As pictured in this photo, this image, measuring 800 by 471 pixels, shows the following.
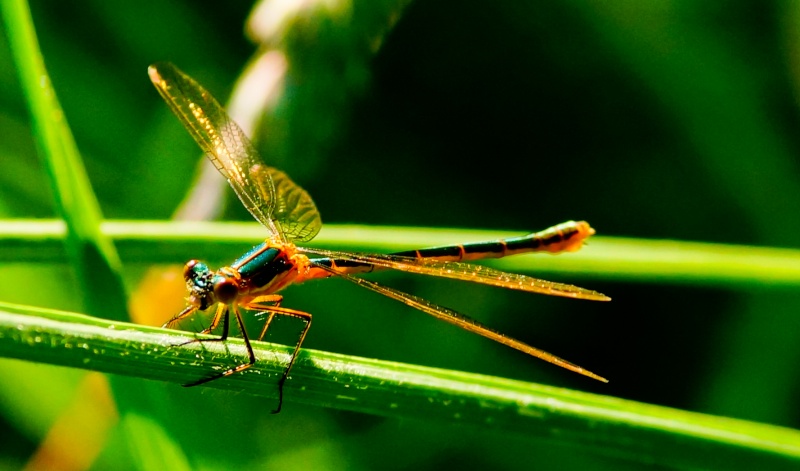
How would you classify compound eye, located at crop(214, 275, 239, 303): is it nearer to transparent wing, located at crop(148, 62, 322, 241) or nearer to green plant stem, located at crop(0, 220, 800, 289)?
green plant stem, located at crop(0, 220, 800, 289)

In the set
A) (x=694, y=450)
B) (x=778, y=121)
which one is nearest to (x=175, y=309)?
(x=694, y=450)

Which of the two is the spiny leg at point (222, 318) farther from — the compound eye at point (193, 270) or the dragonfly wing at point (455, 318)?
the dragonfly wing at point (455, 318)

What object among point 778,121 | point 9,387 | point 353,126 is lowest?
point 9,387

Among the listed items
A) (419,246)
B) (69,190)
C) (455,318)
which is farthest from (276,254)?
(69,190)

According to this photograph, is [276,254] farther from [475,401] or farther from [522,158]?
[522,158]

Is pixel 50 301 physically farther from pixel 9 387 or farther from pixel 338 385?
pixel 338 385

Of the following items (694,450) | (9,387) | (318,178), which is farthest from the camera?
(318,178)
